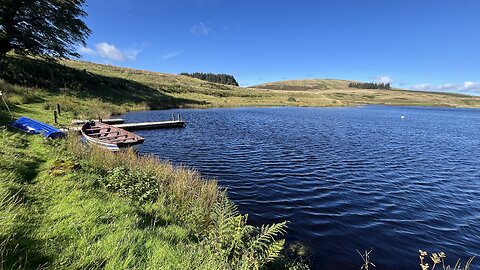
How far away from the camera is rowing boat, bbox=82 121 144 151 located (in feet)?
50.1

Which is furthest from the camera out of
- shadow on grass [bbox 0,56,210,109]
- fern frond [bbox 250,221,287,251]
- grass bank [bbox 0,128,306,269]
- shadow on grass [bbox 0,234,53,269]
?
shadow on grass [bbox 0,56,210,109]

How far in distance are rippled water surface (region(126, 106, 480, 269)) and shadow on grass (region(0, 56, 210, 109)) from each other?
2491cm

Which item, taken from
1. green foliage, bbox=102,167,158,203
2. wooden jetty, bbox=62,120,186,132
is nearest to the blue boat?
green foliage, bbox=102,167,158,203

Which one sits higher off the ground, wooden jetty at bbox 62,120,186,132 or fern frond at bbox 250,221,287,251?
fern frond at bbox 250,221,287,251

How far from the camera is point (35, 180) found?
24.0 ft

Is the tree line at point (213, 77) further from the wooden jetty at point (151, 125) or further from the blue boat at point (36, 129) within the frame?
the blue boat at point (36, 129)

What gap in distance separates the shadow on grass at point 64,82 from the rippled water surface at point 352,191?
24.9 m

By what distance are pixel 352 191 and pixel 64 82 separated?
4589 cm

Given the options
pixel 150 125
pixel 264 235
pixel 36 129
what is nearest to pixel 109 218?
pixel 264 235

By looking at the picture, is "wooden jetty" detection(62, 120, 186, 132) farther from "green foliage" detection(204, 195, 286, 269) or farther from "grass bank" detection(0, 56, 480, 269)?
"green foliage" detection(204, 195, 286, 269)

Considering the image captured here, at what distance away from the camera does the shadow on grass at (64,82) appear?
121 ft

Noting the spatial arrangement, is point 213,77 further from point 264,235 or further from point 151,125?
point 264,235

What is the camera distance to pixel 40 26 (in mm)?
36438

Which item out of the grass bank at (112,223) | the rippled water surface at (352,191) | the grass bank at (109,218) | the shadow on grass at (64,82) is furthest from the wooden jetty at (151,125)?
the grass bank at (112,223)
